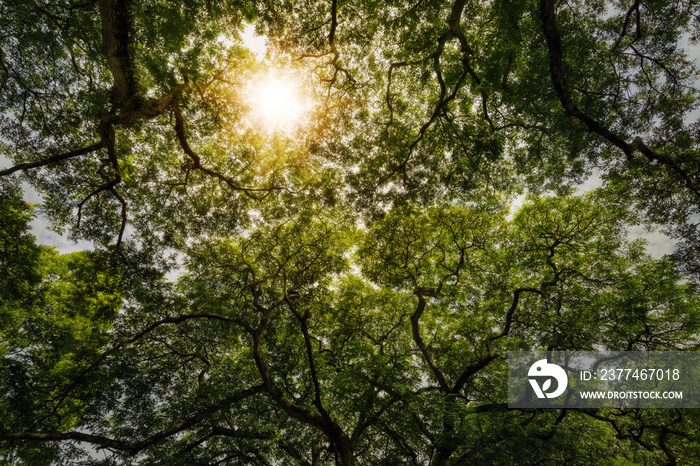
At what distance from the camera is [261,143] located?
7.83m

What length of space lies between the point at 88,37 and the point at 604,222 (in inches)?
593

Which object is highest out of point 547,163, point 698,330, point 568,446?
point 547,163

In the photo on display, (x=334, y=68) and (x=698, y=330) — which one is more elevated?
(x=334, y=68)

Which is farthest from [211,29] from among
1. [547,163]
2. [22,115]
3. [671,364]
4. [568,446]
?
[671,364]

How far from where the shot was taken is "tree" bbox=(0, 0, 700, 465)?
17.4 ft

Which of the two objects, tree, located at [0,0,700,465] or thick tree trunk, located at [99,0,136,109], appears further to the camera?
tree, located at [0,0,700,465]

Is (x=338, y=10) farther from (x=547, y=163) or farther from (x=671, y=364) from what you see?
(x=671, y=364)

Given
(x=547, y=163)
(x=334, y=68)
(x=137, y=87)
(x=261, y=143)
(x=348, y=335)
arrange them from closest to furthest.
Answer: (x=137, y=87) → (x=334, y=68) → (x=547, y=163) → (x=261, y=143) → (x=348, y=335)

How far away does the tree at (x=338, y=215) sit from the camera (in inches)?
209

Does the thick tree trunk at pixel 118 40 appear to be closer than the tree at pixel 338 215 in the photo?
Yes

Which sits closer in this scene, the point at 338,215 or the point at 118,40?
the point at 118,40

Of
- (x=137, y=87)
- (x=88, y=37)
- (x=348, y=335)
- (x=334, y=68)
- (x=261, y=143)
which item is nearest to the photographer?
(x=137, y=87)

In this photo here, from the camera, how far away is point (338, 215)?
855cm

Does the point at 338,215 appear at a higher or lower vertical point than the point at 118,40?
higher
